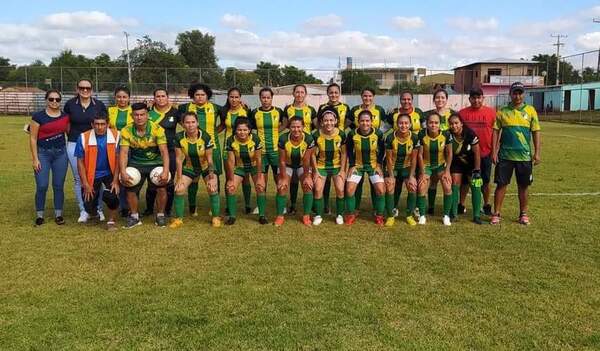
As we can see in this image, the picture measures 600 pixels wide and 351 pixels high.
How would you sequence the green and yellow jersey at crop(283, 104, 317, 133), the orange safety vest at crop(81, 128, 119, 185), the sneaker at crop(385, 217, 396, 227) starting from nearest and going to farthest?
1. the orange safety vest at crop(81, 128, 119, 185)
2. the sneaker at crop(385, 217, 396, 227)
3. the green and yellow jersey at crop(283, 104, 317, 133)

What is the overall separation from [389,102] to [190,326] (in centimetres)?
3566

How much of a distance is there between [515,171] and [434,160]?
3.23ft

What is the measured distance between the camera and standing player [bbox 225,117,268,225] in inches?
255

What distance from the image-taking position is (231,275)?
4.57m

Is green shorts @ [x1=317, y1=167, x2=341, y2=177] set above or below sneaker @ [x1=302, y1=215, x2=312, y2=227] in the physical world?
above

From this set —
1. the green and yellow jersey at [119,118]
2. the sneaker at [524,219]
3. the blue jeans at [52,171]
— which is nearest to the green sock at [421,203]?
the sneaker at [524,219]

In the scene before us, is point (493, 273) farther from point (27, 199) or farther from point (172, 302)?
point (27, 199)

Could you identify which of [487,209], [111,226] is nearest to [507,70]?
[487,209]

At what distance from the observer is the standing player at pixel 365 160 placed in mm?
6449

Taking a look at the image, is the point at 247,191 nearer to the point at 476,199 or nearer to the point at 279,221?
the point at 279,221

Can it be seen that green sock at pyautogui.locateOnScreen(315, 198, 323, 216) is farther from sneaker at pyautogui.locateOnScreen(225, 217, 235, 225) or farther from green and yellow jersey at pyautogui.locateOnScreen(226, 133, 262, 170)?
sneaker at pyautogui.locateOnScreen(225, 217, 235, 225)

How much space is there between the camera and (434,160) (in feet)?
21.5

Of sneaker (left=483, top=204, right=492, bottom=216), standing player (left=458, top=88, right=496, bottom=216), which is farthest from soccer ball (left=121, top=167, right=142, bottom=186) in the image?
sneaker (left=483, top=204, right=492, bottom=216)

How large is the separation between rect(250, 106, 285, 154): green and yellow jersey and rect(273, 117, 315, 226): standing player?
0.34m
